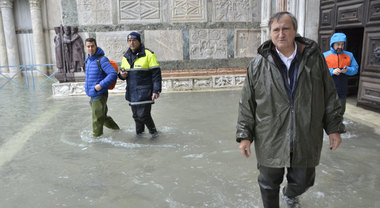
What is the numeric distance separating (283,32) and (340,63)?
2701mm

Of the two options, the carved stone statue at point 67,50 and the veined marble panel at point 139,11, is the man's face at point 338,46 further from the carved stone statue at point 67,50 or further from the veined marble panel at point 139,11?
the carved stone statue at point 67,50

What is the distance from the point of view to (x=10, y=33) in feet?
47.9

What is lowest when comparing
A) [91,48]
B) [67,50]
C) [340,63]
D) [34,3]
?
[340,63]

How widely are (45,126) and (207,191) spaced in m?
3.90

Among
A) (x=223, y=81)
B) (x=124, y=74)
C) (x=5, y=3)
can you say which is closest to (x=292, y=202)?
(x=124, y=74)

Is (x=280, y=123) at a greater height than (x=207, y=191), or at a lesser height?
greater

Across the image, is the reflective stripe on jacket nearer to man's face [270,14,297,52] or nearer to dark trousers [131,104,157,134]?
man's face [270,14,297,52]

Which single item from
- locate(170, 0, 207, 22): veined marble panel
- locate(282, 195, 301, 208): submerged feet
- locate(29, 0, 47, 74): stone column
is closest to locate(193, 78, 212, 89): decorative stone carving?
locate(170, 0, 207, 22): veined marble panel

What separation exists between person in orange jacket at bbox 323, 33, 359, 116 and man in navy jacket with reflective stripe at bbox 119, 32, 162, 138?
2.49 metres

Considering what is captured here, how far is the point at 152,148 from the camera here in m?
4.50

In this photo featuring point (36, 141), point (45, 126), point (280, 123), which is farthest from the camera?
point (45, 126)

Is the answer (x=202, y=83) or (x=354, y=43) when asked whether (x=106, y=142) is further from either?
(x=354, y=43)

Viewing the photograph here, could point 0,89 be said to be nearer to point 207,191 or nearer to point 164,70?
point 164,70

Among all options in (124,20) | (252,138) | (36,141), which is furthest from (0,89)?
(252,138)
